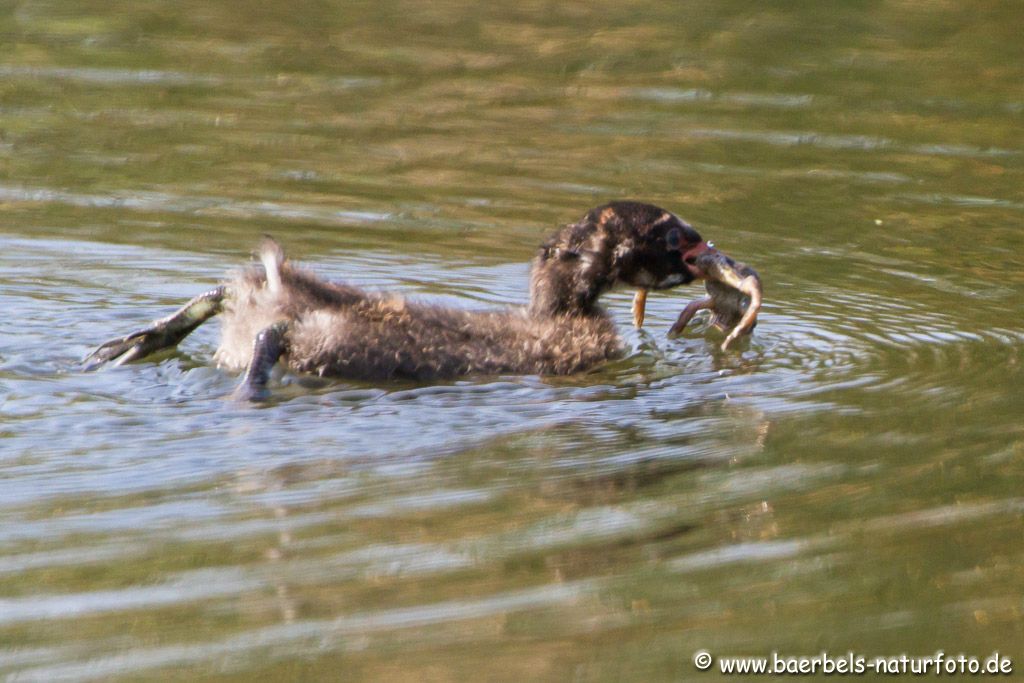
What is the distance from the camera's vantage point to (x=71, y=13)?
1434 centimetres

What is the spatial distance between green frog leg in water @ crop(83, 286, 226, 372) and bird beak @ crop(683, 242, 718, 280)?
6.93 feet

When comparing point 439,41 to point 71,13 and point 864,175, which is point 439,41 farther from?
point 864,175

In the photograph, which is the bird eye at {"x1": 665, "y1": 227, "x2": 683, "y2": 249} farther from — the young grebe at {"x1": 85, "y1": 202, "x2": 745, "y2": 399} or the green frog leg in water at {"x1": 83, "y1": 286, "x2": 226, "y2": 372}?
the green frog leg in water at {"x1": 83, "y1": 286, "x2": 226, "y2": 372}

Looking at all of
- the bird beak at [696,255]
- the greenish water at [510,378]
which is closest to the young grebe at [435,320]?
the bird beak at [696,255]

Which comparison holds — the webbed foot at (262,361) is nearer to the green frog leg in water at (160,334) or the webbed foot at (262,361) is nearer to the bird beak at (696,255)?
→ the green frog leg in water at (160,334)

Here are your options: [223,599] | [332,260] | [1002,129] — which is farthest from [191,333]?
[1002,129]

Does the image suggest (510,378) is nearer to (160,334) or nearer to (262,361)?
(262,361)

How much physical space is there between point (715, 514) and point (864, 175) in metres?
6.02

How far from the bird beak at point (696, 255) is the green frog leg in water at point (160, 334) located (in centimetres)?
211

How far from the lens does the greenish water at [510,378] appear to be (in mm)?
4531

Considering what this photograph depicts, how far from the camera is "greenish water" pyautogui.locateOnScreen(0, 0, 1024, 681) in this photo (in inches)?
178

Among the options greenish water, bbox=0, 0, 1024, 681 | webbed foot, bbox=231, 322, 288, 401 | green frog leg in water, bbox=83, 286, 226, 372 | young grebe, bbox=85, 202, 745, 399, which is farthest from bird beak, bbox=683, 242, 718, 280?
green frog leg in water, bbox=83, 286, 226, 372

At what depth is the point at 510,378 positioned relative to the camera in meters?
7.23

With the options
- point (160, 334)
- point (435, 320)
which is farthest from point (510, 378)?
point (160, 334)
